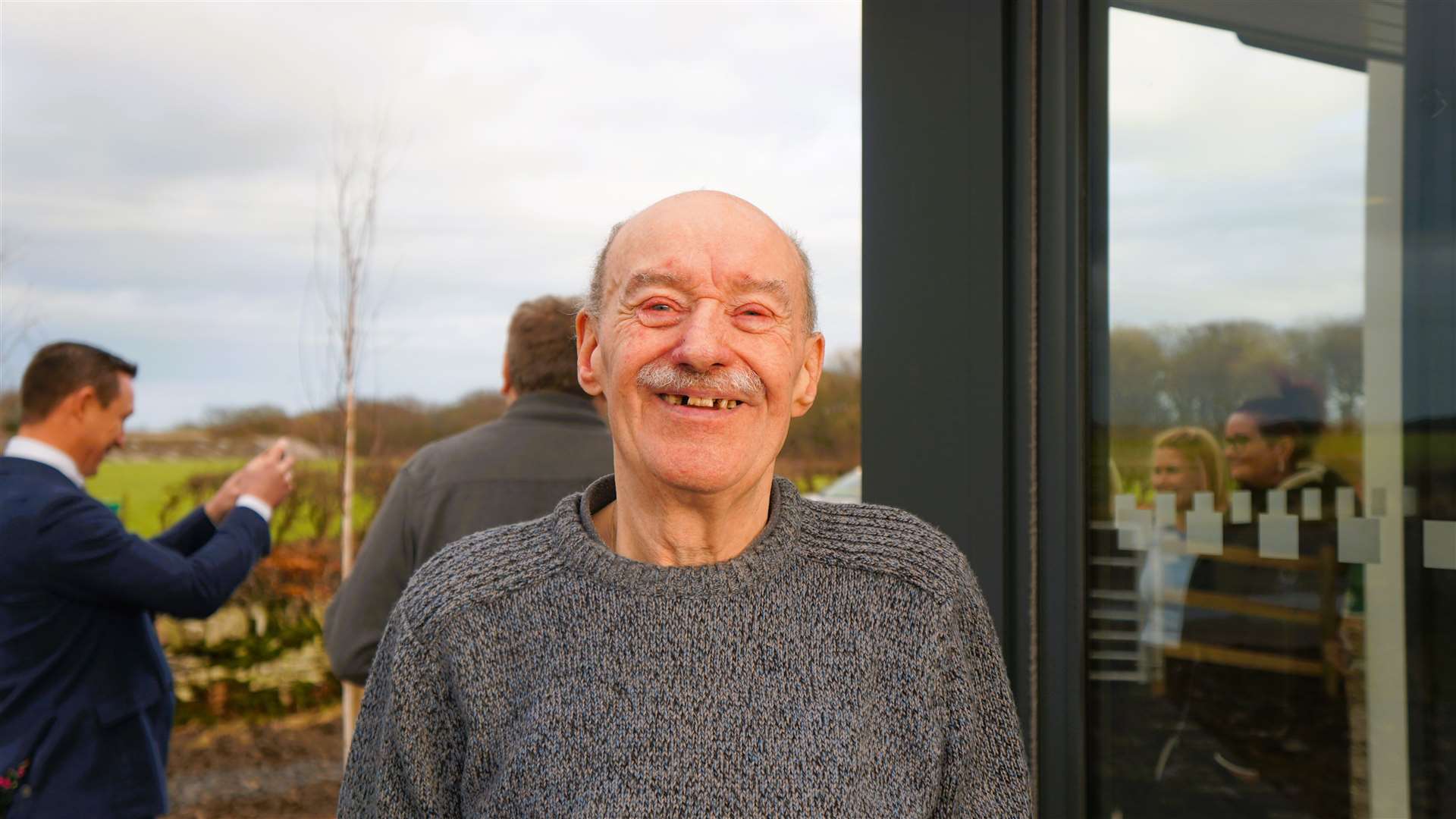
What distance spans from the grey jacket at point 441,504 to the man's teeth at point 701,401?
1.71 m

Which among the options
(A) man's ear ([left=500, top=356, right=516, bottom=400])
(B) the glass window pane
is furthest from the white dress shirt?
(B) the glass window pane

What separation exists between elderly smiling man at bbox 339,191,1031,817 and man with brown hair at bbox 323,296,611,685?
1.58 meters

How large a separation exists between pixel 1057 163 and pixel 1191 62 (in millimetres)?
311

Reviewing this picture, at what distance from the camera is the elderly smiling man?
1.33m

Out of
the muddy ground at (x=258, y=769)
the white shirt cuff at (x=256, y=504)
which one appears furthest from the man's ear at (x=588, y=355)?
the muddy ground at (x=258, y=769)

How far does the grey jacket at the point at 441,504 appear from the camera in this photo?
3047 millimetres

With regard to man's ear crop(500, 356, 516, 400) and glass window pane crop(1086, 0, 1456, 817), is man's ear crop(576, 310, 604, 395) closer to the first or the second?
glass window pane crop(1086, 0, 1456, 817)

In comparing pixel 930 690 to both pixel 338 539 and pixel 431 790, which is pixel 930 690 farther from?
pixel 338 539

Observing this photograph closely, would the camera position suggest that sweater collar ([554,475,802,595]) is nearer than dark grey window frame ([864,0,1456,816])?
Yes

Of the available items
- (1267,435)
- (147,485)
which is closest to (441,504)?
(1267,435)

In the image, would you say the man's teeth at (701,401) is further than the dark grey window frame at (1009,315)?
No

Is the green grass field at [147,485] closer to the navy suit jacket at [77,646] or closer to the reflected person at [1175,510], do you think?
the navy suit jacket at [77,646]

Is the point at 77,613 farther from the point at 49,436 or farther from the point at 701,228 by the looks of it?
the point at 701,228

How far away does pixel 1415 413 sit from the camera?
172cm
